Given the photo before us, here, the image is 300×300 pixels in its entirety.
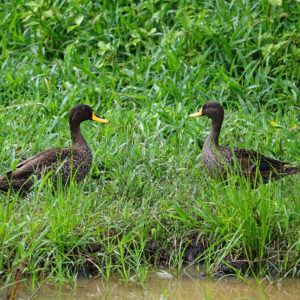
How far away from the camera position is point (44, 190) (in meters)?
5.30

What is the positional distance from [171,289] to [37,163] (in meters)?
1.76

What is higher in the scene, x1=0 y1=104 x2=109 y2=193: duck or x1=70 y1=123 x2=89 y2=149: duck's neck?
x1=70 y1=123 x2=89 y2=149: duck's neck

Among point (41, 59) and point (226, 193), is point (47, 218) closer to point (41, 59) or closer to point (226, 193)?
point (226, 193)

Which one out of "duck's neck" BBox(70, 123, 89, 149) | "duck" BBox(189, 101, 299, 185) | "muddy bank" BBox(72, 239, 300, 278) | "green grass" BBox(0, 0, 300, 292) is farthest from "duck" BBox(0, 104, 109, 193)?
"duck" BBox(189, 101, 299, 185)

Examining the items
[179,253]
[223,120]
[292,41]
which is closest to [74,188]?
[179,253]

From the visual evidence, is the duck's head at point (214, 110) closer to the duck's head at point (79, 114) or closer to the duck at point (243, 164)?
the duck at point (243, 164)

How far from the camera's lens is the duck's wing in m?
5.73

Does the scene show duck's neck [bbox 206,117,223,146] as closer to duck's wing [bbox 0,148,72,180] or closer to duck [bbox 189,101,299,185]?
duck [bbox 189,101,299,185]

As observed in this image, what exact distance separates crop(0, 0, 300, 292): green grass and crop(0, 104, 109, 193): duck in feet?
0.57

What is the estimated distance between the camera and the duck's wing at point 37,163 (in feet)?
18.8

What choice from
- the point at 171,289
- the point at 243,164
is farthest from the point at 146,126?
the point at 171,289

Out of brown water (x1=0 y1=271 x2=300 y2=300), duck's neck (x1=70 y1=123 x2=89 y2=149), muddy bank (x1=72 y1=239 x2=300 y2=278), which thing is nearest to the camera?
brown water (x1=0 y1=271 x2=300 y2=300)

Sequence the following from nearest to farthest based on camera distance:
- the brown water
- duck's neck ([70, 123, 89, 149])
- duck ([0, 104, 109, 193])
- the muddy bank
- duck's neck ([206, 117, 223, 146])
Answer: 1. the brown water
2. the muddy bank
3. duck ([0, 104, 109, 193])
4. duck's neck ([70, 123, 89, 149])
5. duck's neck ([206, 117, 223, 146])

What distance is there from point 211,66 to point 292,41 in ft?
3.17
